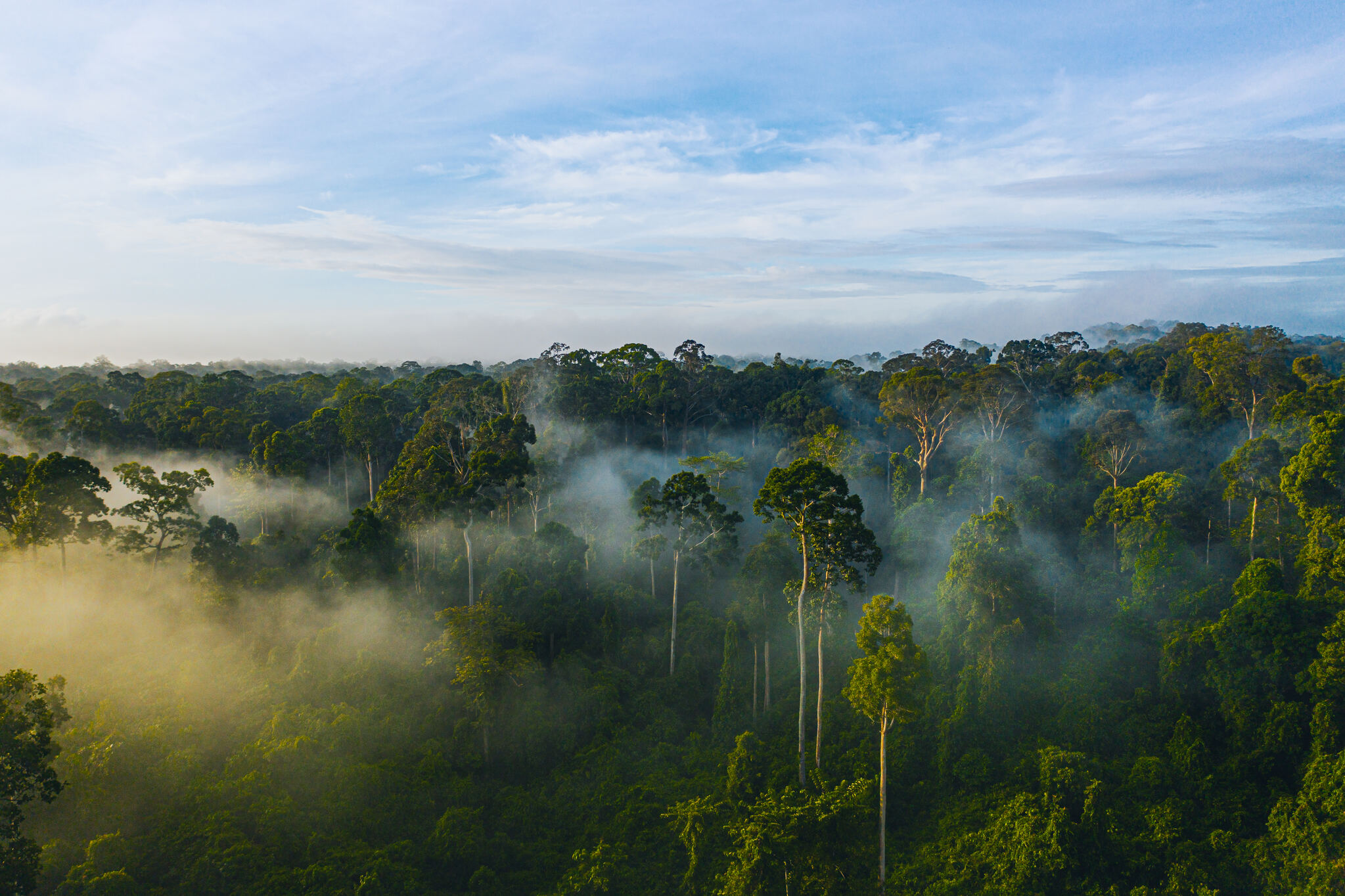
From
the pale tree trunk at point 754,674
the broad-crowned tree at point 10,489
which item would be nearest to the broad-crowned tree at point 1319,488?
the pale tree trunk at point 754,674

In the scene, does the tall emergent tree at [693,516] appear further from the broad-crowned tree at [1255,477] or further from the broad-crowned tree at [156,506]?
the broad-crowned tree at [1255,477]

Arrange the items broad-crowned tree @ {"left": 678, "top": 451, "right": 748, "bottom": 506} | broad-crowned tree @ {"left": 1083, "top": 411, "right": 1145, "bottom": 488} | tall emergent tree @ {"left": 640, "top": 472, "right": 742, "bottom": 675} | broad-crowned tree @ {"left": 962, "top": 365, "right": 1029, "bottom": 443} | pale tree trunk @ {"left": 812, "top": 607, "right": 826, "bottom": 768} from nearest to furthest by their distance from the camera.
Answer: pale tree trunk @ {"left": 812, "top": 607, "right": 826, "bottom": 768}
tall emergent tree @ {"left": 640, "top": 472, "right": 742, "bottom": 675}
broad-crowned tree @ {"left": 678, "top": 451, "right": 748, "bottom": 506}
broad-crowned tree @ {"left": 1083, "top": 411, "right": 1145, "bottom": 488}
broad-crowned tree @ {"left": 962, "top": 365, "right": 1029, "bottom": 443}

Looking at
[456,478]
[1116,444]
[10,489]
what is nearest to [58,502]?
[10,489]

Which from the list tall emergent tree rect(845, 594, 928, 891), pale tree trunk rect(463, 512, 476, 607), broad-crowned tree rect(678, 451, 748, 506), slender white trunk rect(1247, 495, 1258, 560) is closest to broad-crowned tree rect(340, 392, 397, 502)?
pale tree trunk rect(463, 512, 476, 607)

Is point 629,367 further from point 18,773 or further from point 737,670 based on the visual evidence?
point 18,773

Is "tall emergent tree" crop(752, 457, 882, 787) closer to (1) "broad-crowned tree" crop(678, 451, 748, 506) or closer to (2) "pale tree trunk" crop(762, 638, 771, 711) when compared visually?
(2) "pale tree trunk" crop(762, 638, 771, 711)

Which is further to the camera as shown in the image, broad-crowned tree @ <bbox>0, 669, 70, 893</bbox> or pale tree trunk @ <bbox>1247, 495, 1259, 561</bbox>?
pale tree trunk @ <bbox>1247, 495, 1259, 561</bbox>
